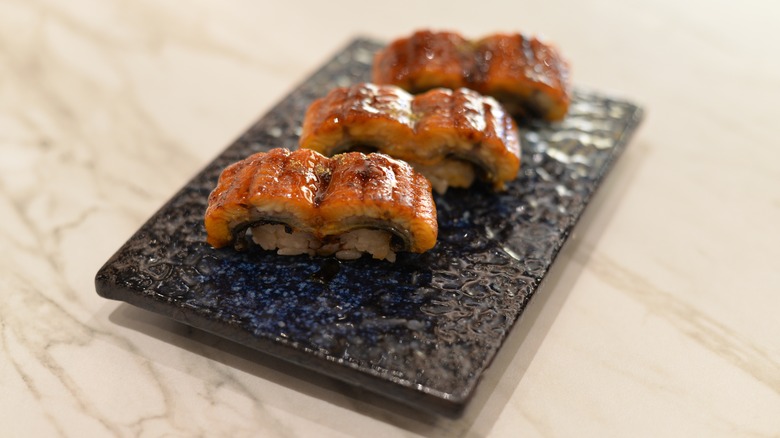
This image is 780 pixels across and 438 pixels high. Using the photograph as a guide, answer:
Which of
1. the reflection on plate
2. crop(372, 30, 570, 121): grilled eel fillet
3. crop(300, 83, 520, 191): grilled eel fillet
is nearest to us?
the reflection on plate

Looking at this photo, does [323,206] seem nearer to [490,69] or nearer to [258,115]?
[490,69]

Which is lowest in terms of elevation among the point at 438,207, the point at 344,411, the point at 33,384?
the point at 33,384

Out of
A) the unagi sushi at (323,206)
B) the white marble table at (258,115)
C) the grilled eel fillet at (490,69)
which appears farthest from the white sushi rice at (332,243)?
the grilled eel fillet at (490,69)

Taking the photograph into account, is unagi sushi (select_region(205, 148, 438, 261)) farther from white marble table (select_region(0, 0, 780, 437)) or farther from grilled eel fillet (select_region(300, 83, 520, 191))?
white marble table (select_region(0, 0, 780, 437))

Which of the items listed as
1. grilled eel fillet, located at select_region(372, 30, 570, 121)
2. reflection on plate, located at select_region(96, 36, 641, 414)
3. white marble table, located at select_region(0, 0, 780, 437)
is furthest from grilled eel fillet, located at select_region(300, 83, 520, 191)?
white marble table, located at select_region(0, 0, 780, 437)

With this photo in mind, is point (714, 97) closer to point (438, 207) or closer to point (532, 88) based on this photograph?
point (532, 88)

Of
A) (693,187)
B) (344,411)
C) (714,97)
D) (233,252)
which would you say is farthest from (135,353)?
(714,97)

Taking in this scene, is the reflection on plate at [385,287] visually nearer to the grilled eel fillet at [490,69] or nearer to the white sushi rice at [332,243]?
the white sushi rice at [332,243]
